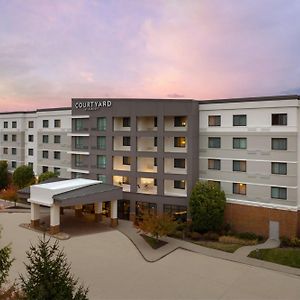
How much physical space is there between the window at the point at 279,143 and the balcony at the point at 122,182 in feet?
62.8

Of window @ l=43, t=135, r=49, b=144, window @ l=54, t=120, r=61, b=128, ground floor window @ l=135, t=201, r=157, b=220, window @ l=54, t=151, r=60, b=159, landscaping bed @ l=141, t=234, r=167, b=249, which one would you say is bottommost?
landscaping bed @ l=141, t=234, r=167, b=249

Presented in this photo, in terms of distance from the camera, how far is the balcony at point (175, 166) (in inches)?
1762

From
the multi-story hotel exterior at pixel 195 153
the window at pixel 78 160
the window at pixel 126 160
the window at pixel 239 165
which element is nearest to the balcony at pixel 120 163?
the window at pixel 126 160

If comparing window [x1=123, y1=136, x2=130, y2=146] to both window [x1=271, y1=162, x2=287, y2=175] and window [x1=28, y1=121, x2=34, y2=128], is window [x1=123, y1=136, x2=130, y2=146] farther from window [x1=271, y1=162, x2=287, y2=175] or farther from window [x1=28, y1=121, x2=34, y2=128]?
window [x1=28, y1=121, x2=34, y2=128]

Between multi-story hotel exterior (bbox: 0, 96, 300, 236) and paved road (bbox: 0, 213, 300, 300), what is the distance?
394 inches

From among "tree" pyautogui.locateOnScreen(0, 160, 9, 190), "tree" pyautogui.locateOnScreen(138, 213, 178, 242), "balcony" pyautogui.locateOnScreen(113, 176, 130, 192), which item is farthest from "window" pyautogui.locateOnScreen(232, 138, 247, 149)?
"tree" pyautogui.locateOnScreen(0, 160, 9, 190)

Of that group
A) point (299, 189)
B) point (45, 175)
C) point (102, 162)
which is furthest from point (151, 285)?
point (45, 175)

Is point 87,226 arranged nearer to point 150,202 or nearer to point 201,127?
point 150,202

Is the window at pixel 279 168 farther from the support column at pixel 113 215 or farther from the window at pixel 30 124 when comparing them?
the window at pixel 30 124

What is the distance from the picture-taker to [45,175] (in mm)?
54344

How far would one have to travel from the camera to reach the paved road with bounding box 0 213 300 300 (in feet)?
82.0

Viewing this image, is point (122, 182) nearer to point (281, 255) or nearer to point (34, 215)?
point (34, 215)

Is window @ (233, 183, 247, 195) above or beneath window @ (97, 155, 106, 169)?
beneath

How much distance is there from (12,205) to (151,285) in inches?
1434
